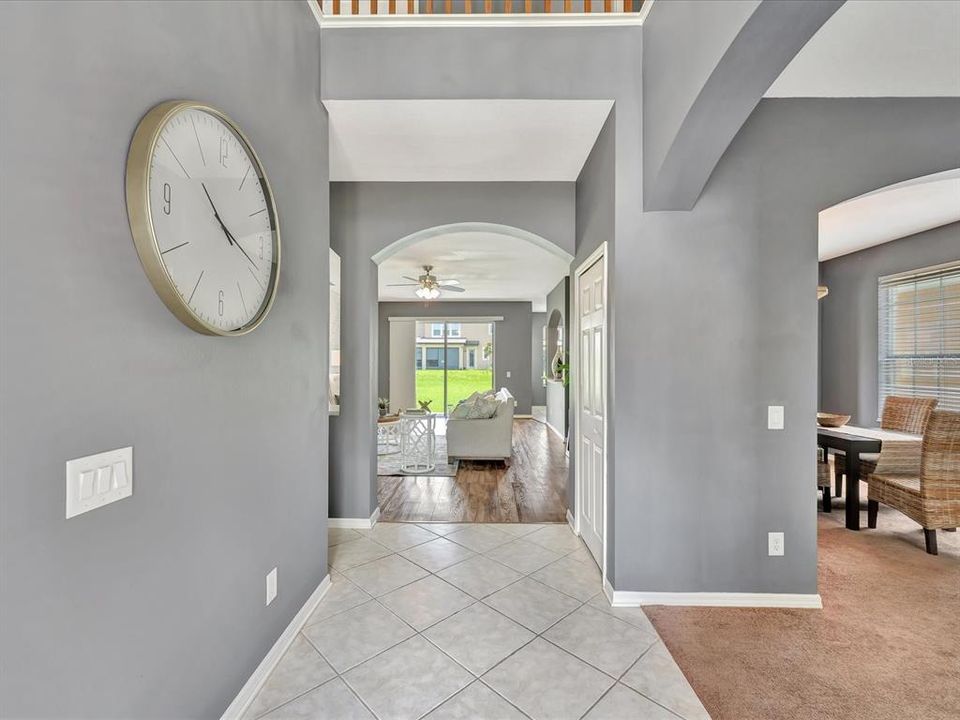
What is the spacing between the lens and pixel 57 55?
910mm

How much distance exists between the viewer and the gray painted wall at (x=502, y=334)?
952 cm

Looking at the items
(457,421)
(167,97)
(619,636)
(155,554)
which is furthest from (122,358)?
(457,421)

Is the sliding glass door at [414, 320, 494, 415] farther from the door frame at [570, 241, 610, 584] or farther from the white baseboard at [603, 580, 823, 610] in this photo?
the white baseboard at [603, 580, 823, 610]

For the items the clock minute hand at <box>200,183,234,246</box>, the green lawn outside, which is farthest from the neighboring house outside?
the clock minute hand at <box>200,183,234,246</box>

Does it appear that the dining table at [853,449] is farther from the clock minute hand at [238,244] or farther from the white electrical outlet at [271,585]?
the clock minute hand at [238,244]

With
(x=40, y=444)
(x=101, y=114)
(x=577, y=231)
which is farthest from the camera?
(x=577, y=231)

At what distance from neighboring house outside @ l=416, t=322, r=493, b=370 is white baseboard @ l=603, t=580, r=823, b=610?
792 cm

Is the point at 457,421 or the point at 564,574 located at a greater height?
the point at 457,421

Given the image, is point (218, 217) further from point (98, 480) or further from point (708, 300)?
point (708, 300)

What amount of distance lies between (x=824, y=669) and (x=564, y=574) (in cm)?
125

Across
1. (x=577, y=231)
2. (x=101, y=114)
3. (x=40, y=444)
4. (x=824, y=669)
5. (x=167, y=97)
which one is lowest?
(x=824, y=669)

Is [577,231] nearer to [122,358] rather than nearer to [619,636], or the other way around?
[619,636]

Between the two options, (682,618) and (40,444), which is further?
(682,618)

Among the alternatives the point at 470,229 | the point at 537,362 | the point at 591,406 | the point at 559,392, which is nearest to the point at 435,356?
the point at 537,362
